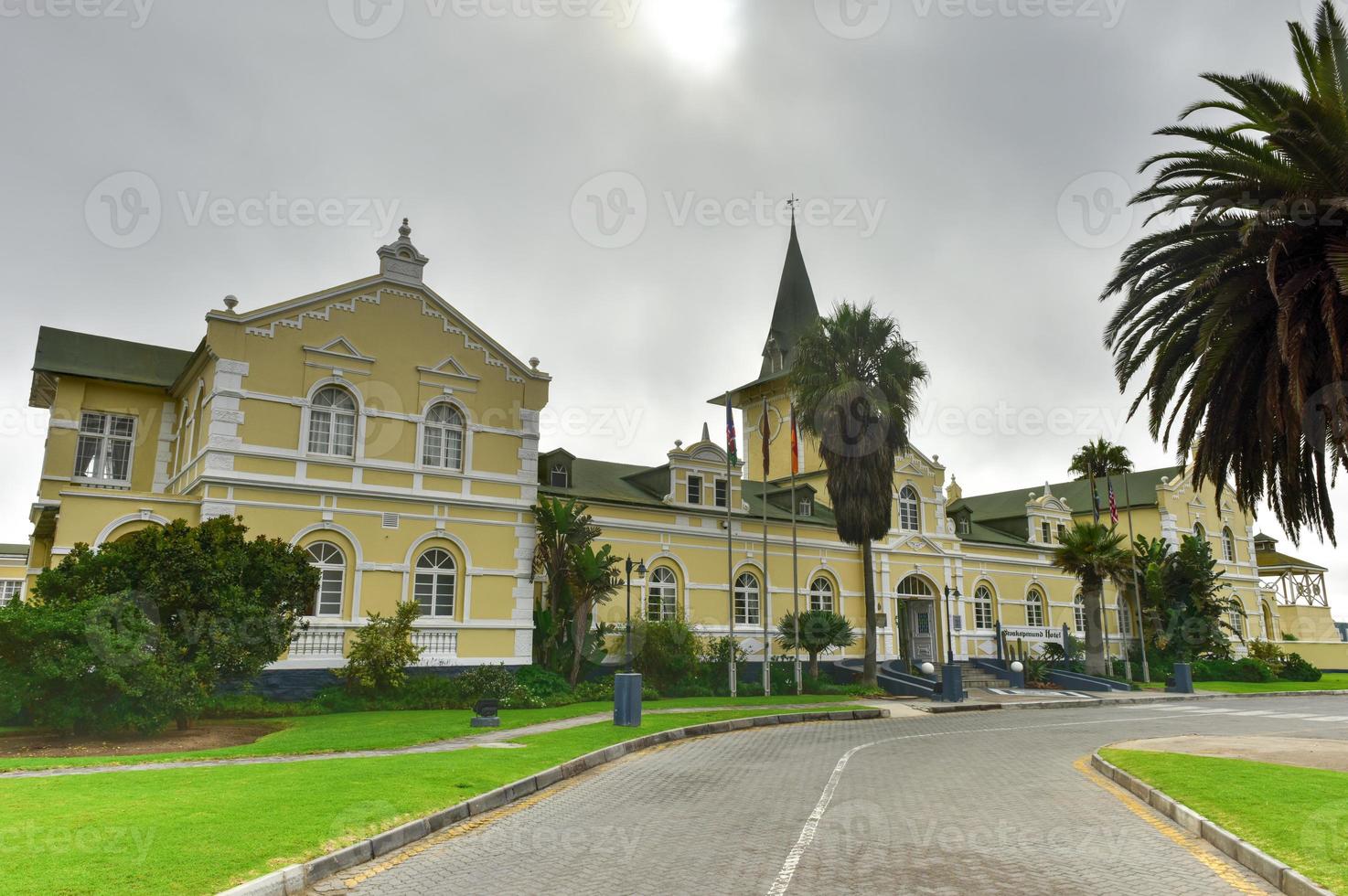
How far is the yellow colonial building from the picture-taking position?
2322cm

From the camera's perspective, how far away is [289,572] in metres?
18.6

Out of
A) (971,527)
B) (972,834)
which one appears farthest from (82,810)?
(971,527)

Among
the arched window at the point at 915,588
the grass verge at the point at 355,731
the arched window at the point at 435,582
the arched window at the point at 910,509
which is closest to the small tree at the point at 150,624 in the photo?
the grass verge at the point at 355,731

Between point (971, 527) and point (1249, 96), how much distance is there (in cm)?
3414

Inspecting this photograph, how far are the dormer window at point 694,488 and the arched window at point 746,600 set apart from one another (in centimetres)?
344

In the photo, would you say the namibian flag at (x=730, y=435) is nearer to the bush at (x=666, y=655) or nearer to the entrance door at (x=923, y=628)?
the bush at (x=666, y=655)

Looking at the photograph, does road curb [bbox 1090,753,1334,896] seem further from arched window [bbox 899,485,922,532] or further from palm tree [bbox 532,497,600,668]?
arched window [bbox 899,485,922,532]

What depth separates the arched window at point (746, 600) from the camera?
3394 centimetres

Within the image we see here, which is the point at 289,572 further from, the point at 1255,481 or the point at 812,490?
the point at 812,490

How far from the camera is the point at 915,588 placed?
4019cm

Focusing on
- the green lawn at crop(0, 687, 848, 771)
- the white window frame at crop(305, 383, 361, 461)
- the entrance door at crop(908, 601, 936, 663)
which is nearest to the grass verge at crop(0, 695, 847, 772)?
the green lawn at crop(0, 687, 848, 771)

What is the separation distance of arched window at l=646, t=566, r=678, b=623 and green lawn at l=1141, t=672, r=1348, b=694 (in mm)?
22303

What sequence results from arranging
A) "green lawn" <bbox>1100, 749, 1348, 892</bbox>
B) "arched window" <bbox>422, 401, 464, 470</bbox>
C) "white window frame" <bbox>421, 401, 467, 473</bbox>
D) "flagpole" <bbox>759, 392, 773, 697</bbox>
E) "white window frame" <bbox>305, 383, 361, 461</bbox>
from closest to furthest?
"green lawn" <bbox>1100, 749, 1348, 892</bbox>, "white window frame" <bbox>305, 383, 361, 461</bbox>, "white window frame" <bbox>421, 401, 467, 473</bbox>, "arched window" <bbox>422, 401, 464, 470</bbox>, "flagpole" <bbox>759, 392, 773, 697</bbox>

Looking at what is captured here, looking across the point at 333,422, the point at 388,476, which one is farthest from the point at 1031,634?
the point at 333,422
